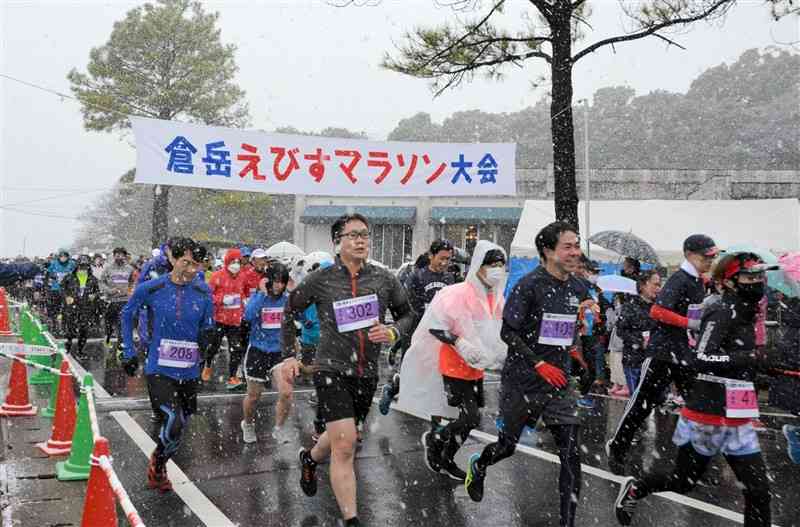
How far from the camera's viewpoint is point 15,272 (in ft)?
21.3

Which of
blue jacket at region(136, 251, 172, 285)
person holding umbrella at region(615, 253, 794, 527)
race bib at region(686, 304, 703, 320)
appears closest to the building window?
blue jacket at region(136, 251, 172, 285)

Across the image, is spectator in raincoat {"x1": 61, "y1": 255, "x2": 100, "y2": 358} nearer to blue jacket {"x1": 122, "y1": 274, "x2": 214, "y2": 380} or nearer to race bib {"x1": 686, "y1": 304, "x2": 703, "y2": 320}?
blue jacket {"x1": 122, "y1": 274, "x2": 214, "y2": 380}

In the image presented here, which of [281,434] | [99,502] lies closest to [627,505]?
[99,502]

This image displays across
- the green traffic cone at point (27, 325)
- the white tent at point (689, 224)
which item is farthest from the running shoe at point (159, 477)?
the white tent at point (689, 224)

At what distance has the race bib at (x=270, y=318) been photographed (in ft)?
25.6

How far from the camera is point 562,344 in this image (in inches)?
186

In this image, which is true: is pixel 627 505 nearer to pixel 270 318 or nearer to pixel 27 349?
pixel 270 318

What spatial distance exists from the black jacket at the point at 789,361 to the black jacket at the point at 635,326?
1.41m

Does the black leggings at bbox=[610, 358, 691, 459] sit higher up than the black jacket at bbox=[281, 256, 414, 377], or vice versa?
the black jacket at bbox=[281, 256, 414, 377]

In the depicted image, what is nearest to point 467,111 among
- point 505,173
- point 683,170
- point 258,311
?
point 683,170

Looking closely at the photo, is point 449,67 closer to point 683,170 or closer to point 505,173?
point 505,173

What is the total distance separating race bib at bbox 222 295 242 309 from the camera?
10648 millimetres

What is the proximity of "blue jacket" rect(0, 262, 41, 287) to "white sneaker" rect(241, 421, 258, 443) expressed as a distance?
238 cm

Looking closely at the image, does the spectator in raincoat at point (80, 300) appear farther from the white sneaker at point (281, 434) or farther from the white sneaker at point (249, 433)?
the white sneaker at point (249, 433)
